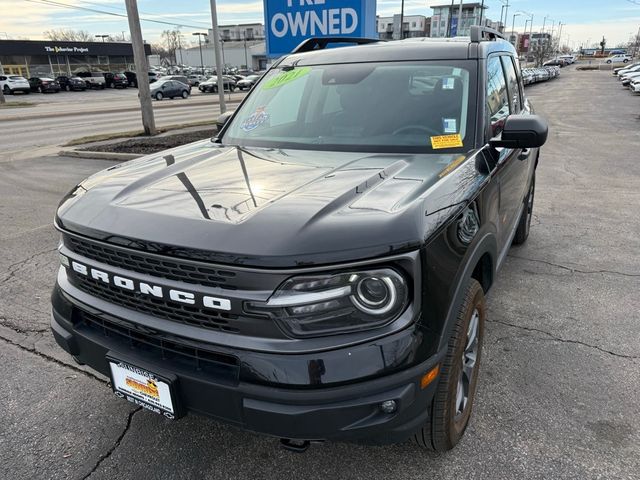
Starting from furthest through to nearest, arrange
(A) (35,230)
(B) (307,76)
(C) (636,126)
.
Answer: (C) (636,126) → (A) (35,230) → (B) (307,76)

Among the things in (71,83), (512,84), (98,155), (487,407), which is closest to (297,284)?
(487,407)

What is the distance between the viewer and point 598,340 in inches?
133

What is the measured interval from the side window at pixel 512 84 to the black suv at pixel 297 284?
128 centimetres

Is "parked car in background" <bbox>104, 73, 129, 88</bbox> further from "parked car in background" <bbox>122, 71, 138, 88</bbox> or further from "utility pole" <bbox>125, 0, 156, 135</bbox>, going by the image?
"utility pole" <bbox>125, 0, 156, 135</bbox>

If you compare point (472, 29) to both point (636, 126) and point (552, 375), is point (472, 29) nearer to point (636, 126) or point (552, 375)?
point (552, 375)

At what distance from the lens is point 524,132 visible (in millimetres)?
2600

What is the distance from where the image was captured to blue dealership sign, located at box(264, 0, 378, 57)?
8977 millimetres

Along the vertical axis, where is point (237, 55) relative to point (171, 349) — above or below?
above

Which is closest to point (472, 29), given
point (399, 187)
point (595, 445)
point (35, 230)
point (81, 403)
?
point (399, 187)

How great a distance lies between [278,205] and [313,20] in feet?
27.9

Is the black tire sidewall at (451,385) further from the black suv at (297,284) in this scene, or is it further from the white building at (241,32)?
the white building at (241,32)

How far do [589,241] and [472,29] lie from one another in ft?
10.1

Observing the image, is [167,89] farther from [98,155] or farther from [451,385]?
[451,385]

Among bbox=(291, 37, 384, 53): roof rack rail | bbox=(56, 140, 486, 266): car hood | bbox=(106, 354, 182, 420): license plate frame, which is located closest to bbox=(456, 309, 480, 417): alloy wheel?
bbox=(56, 140, 486, 266): car hood
